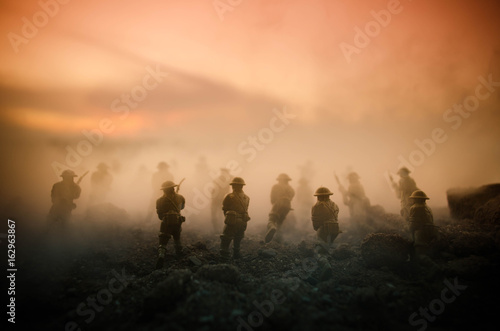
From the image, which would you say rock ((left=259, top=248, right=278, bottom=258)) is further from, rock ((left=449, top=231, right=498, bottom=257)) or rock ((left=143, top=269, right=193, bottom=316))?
rock ((left=449, top=231, right=498, bottom=257))

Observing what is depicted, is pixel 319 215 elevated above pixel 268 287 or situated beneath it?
elevated above

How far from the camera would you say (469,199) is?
33.2ft

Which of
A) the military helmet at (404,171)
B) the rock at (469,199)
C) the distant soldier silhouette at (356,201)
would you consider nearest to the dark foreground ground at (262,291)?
the rock at (469,199)

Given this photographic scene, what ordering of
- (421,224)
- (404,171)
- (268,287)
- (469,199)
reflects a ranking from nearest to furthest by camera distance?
(268,287), (421,224), (469,199), (404,171)

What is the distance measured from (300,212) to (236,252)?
9659mm

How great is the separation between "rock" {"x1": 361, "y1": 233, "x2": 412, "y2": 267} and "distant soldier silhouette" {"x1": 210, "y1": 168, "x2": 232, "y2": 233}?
8.71 metres

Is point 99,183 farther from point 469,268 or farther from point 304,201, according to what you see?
point 469,268

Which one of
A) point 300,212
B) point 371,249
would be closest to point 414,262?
point 371,249

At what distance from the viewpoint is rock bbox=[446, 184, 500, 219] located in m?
9.56

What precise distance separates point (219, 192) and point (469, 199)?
43.5 ft

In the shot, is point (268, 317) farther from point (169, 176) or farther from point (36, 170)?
point (36, 170)

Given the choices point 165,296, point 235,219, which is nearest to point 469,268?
point 235,219

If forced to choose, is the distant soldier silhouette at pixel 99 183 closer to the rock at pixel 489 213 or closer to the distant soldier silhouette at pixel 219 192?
the distant soldier silhouette at pixel 219 192

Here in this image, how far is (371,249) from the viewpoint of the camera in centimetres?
701
